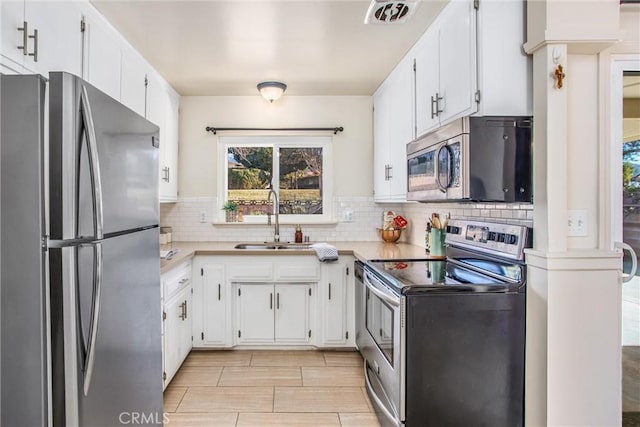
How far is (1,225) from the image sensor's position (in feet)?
3.47

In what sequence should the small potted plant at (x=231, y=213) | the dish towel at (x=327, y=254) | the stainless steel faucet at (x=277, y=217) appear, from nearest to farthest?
the dish towel at (x=327, y=254)
the stainless steel faucet at (x=277, y=217)
the small potted plant at (x=231, y=213)

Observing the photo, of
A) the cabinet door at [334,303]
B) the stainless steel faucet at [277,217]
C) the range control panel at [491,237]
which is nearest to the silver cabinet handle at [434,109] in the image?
the range control panel at [491,237]

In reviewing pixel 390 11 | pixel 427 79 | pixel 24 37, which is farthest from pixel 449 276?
pixel 24 37

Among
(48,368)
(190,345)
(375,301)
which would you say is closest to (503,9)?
(375,301)

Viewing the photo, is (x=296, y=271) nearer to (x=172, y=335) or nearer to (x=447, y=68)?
(x=172, y=335)

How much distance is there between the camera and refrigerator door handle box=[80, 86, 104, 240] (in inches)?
43.8

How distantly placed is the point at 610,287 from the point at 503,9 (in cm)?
129

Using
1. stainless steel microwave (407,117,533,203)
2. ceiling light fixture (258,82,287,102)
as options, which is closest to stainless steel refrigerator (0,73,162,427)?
stainless steel microwave (407,117,533,203)

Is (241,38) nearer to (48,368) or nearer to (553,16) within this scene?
(553,16)

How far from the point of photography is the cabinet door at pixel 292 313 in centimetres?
306

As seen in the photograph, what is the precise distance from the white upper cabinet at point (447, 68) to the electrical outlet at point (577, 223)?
622 millimetres

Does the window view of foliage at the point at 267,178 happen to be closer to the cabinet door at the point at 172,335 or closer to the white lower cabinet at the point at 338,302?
the white lower cabinet at the point at 338,302

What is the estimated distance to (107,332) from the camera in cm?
125

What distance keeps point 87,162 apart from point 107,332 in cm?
58
